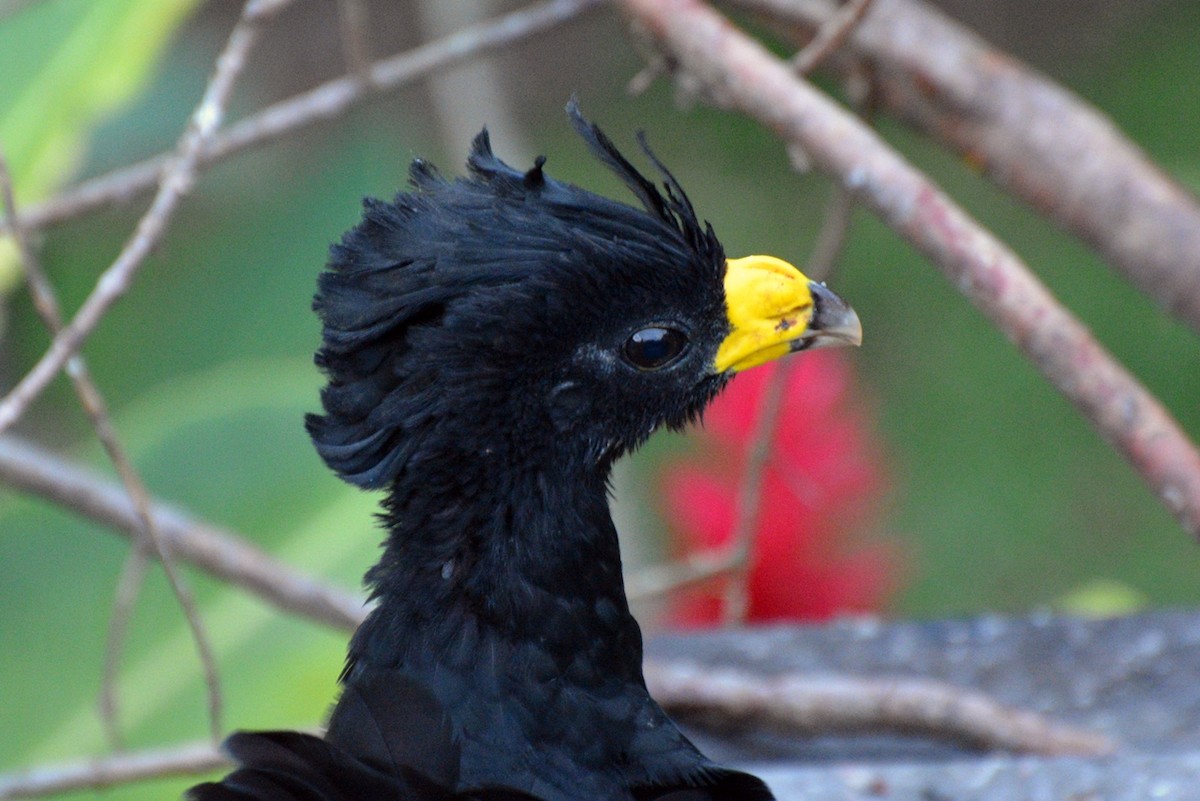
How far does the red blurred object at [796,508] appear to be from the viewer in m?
2.95

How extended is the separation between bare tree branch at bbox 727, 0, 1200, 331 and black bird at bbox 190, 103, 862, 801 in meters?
0.69

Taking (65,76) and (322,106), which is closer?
(322,106)

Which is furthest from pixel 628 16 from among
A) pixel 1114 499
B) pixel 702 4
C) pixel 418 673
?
pixel 1114 499

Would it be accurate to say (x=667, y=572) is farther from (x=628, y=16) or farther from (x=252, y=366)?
(x=252, y=366)

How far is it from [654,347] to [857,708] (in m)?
0.77

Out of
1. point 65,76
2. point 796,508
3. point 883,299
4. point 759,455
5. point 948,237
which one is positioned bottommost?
point 948,237

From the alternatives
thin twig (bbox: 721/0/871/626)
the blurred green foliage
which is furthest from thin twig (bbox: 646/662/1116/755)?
the blurred green foliage

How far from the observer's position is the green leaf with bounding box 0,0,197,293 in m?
2.28

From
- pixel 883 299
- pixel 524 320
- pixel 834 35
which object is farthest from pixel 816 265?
pixel 883 299

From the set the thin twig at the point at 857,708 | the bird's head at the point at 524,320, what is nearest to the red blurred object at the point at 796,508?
the thin twig at the point at 857,708

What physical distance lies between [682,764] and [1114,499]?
2.80 metres

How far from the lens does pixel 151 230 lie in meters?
1.59

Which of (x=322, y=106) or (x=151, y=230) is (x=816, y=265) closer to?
(x=322, y=106)

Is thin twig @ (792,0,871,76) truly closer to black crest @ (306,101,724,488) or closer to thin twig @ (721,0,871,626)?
thin twig @ (721,0,871,626)
